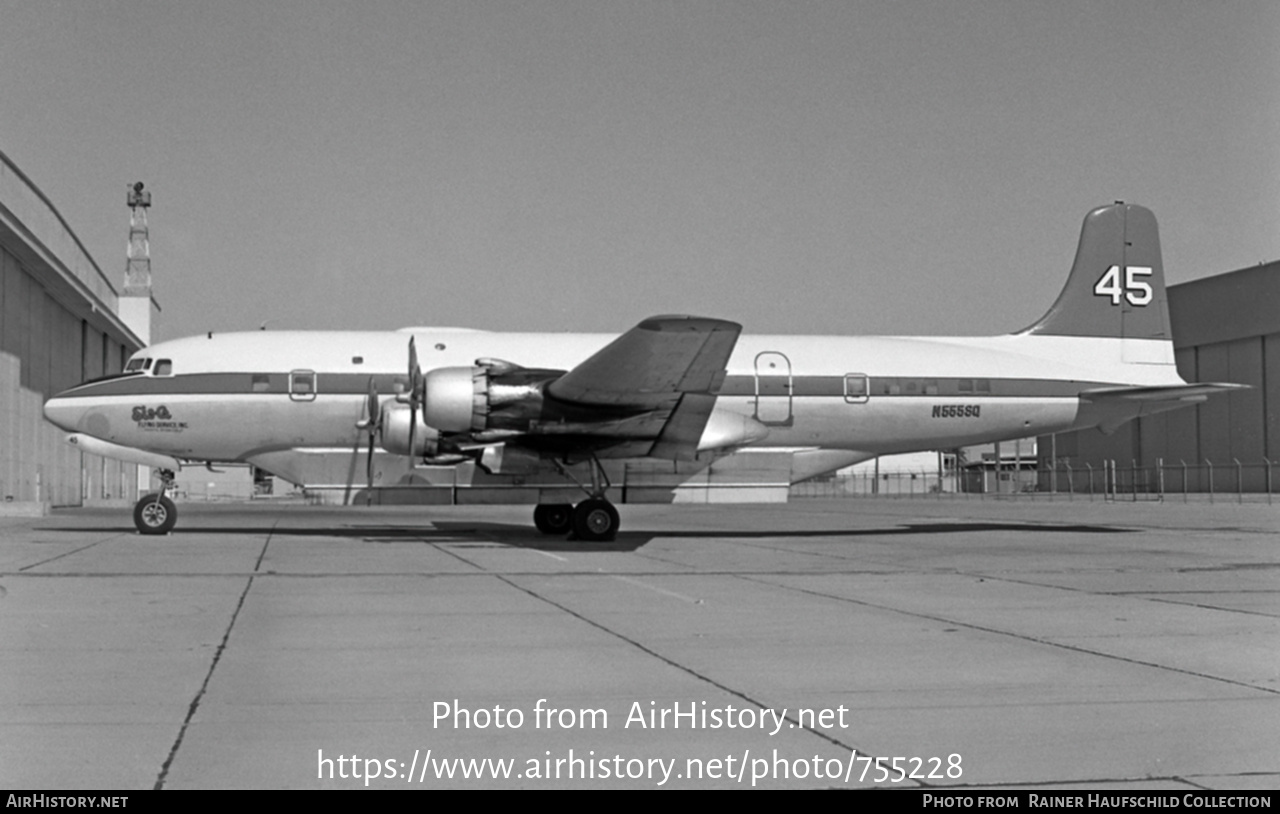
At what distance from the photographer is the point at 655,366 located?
1717cm

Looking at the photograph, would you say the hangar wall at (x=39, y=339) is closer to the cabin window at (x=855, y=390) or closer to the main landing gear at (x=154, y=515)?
the main landing gear at (x=154, y=515)

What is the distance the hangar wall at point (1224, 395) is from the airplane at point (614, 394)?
35186 mm

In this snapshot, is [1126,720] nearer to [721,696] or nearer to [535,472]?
[721,696]

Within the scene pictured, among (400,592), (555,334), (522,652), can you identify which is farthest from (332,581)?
(555,334)

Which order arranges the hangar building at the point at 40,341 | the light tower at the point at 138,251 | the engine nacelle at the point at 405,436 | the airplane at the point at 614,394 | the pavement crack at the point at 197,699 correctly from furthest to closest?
the light tower at the point at 138,251 → the hangar building at the point at 40,341 → the engine nacelle at the point at 405,436 → the airplane at the point at 614,394 → the pavement crack at the point at 197,699

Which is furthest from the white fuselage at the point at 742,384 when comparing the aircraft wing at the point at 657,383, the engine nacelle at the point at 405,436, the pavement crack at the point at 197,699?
the pavement crack at the point at 197,699

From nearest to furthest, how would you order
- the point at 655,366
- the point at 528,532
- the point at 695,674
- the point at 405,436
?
1. the point at 695,674
2. the point at 655,366
3. the point at 405,436
4. the point at 528,532

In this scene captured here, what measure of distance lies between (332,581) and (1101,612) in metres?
7.46

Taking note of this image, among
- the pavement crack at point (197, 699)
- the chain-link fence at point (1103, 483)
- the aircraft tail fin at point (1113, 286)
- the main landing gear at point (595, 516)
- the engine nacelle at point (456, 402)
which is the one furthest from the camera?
the chain-link fence at point (1103, 483)

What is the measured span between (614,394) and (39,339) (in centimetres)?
2979

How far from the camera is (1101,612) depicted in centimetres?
1000

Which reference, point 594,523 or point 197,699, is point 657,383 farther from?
point 197,699

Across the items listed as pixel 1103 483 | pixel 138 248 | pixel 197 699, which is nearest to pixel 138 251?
pixel 138 248

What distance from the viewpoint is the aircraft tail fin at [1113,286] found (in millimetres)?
24469
